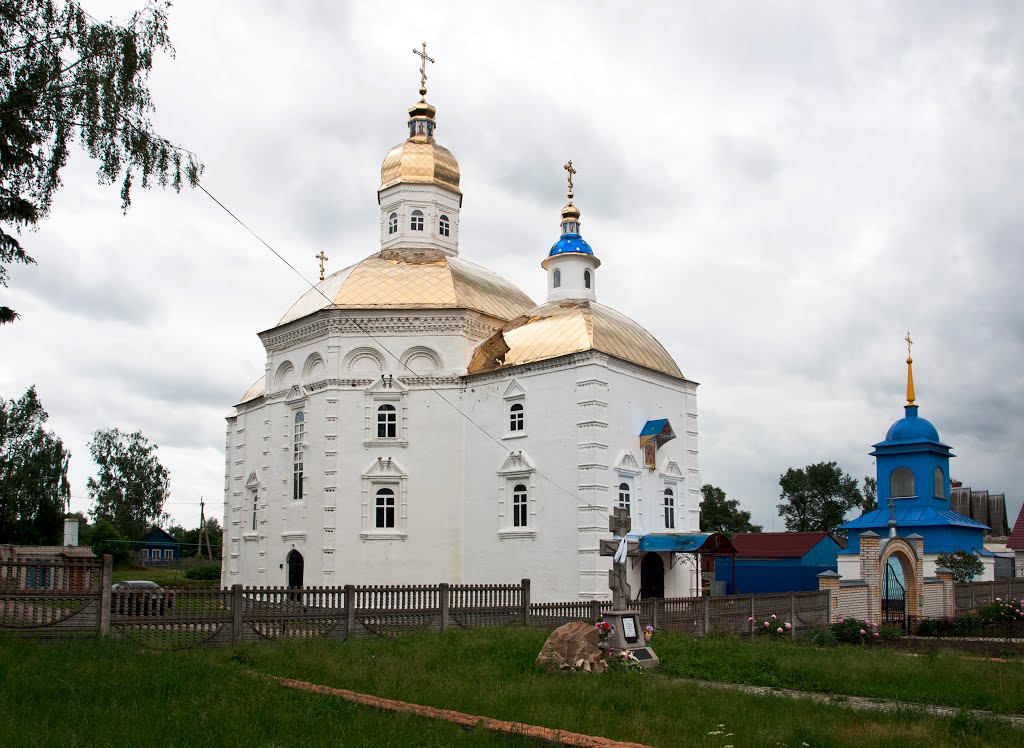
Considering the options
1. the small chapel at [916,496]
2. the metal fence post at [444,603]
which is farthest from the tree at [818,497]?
the metal fence post at [444,603]

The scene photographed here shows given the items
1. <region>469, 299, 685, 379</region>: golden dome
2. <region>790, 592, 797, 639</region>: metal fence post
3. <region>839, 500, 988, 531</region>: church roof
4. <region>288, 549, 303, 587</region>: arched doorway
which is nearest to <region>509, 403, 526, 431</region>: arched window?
<region>469, 299, 685, 379</region>: golden dome

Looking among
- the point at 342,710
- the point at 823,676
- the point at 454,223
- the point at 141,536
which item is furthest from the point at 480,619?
the point at 141,536

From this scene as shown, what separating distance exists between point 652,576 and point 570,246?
35.4 feet

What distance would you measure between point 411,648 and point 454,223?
70.9 ft

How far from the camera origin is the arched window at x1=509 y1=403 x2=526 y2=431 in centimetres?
2593

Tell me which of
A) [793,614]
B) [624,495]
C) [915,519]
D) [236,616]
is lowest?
[793,614]

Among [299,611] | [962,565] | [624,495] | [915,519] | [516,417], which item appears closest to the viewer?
[299,611]

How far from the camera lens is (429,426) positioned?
2738 cm

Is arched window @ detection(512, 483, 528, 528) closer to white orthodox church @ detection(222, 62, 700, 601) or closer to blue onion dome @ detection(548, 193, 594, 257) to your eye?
white orthodox church @ detection(222, 62, 700, 601)

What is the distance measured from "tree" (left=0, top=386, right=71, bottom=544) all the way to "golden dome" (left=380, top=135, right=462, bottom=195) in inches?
879

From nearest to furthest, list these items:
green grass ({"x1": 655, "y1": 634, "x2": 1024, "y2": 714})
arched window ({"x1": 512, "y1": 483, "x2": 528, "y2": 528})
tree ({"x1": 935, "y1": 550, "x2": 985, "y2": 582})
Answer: green grass ({"x1": 655, "y1": 634, "x2": 1024, "y2": 714}) < arched window ({"x1": 512, "y1": 483, "x2": 528, "y2": 528}) < tree ({"x1": 935, "y1": 550, "x2": 985, "y2": 582})

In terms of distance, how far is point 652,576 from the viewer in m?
25.7

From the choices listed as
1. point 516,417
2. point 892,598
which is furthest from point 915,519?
point 516,417

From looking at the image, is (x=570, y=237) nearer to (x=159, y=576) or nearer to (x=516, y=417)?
(x=516, y=417)
